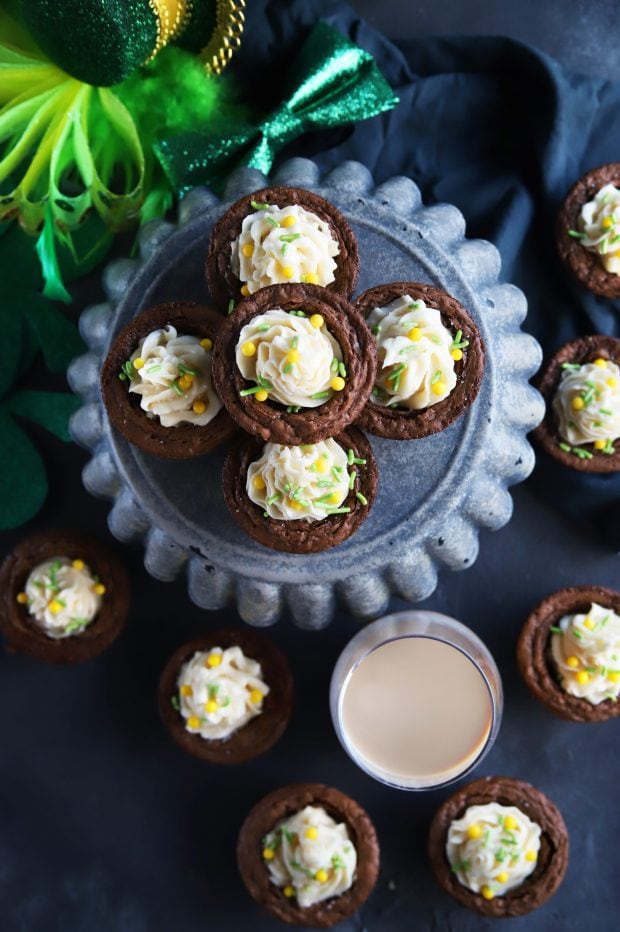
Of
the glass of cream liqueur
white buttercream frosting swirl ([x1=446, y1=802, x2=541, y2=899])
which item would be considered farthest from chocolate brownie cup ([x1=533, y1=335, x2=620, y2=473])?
white buttercream frosting swirl ([x1=446, y1=802, x2=541, y2=899])

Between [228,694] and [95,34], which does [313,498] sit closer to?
[228,694]

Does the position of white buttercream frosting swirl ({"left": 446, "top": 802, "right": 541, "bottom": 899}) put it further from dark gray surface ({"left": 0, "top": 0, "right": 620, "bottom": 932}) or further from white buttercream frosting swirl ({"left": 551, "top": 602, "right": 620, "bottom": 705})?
white buttercream frosting swirl ({"left": 551, "top": 602, "right": 620, "bottom": 705})

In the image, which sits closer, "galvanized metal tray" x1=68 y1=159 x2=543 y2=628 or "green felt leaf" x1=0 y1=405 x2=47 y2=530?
"galvanized metal tray" x1=68 y1=159 x2=543 y2=628

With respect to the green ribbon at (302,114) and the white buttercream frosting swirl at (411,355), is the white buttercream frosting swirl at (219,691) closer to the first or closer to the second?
the white buttercream frosting swirl at (411,355)

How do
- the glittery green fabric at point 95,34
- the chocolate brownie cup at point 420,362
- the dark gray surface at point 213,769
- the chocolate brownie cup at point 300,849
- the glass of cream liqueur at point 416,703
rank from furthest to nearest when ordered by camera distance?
1. the dark gray surface at point 213,769
2. the chocolate brownie cup at point 300,849
3. the glass of cream liqueur at point 416,703
4. the glittery green fabric at point 95,34
5. the chocolate brownie cup at point 420,362

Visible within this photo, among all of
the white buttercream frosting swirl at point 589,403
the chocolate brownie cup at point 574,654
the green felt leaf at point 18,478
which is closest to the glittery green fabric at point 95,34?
the green felt leaf at point 18,478

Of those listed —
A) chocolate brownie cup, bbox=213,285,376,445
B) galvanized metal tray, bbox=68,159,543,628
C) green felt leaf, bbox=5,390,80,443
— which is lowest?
green felt leaf, bbox=5,390,80,443

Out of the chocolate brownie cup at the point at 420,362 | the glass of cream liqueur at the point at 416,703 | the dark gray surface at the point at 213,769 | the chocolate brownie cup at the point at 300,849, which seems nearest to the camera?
the chocolate brownie cup at the point at 420,362
